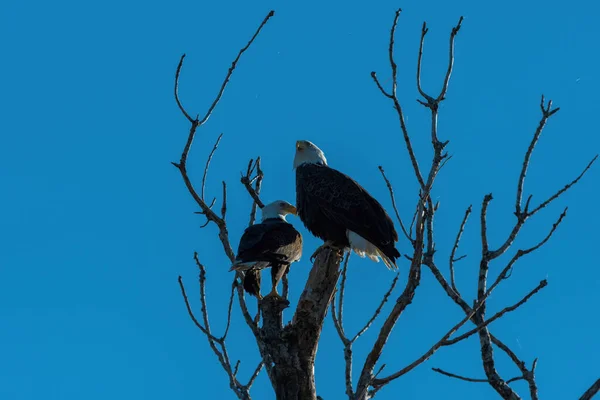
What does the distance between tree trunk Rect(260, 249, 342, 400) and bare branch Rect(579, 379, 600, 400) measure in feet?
4.47

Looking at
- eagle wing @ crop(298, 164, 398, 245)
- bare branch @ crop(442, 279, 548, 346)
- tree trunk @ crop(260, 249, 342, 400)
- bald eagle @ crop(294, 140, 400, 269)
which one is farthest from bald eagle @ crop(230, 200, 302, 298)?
bare branch @ crop(442, 279, 548, 346)

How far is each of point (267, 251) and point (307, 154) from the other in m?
1.82

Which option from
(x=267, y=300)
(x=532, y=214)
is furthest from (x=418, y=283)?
(x=532, y=214)

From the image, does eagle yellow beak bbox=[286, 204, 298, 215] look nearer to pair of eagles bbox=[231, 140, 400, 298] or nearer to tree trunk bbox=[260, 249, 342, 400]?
pair of eagles bbox=[231, 140, 400, 298]

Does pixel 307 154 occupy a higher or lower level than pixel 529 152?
higher

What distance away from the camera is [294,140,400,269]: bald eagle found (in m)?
7.01

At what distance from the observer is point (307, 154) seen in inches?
325

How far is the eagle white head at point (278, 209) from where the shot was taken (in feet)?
27.0

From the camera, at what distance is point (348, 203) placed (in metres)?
7.30

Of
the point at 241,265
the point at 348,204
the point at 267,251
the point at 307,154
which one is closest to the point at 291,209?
the point at 307,154

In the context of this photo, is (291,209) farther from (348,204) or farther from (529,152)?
(529,152)

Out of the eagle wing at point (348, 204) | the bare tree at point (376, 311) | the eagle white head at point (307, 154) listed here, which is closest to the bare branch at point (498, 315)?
the bare tree at point (376, 311)

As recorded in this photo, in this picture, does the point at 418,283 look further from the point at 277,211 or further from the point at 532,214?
the point at 277,211

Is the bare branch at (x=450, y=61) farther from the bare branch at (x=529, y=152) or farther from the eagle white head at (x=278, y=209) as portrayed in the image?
the eagle white head at (x=278, y=209)
